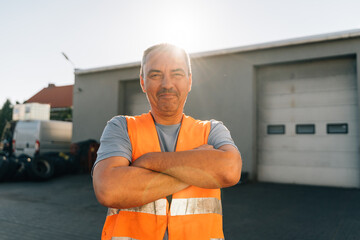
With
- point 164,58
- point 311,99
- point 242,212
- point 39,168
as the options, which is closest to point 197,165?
point 164,58

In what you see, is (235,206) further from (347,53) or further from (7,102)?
(7,102)

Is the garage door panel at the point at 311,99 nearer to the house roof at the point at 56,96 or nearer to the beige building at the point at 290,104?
the beige building at the point at 290,104

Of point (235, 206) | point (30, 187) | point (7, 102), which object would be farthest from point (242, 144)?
point (7, 102)

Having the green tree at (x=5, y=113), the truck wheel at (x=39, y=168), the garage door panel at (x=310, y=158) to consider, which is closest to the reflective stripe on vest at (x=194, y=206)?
the garage door panel at (x=310, y=158)

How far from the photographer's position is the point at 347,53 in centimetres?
927

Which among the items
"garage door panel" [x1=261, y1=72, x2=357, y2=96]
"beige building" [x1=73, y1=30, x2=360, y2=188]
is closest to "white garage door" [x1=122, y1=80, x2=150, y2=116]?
"beige building" [x1=73, y1=30, x2=360, y2=188]

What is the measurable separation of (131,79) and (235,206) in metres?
8.16

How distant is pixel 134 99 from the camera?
1334 cm

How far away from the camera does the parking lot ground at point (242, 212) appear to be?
4777 millimetres

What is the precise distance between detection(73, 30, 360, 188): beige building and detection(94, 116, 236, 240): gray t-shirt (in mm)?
8968

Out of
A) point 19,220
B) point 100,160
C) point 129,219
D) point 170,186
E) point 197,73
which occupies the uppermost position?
point 197,73

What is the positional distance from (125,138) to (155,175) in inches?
10.2

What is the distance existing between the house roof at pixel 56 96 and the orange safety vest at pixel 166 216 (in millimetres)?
38659

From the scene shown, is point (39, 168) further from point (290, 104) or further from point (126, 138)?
point (126, 138)
